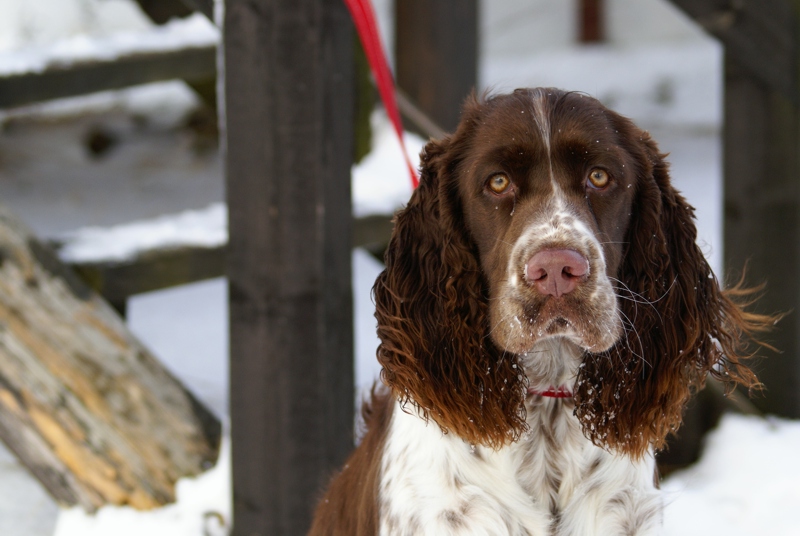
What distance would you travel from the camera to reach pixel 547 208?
2.19 meters

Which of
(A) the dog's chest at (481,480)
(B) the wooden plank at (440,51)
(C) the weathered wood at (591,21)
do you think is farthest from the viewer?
(C) the weathered wood at (591,21)

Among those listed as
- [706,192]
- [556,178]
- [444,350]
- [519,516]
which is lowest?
[706,192]

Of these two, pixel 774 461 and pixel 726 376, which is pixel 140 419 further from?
pixel 774 461

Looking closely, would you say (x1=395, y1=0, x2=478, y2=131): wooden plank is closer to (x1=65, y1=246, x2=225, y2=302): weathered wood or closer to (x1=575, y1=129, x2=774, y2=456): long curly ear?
(x1=65, y1=246, x2=225, y2=302): weathered wood

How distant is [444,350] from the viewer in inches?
95.7

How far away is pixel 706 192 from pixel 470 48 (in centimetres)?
436

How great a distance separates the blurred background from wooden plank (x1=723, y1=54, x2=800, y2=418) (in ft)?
0.81

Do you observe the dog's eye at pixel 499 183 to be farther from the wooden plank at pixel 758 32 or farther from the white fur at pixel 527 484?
the wooden plank at pixel 758 32

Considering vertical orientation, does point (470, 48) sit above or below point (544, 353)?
below

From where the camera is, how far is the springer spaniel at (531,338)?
88.2 inches

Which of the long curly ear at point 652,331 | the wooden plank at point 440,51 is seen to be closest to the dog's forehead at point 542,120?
the long curly ear at point 652,331

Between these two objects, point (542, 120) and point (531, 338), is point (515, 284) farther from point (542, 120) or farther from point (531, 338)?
point (542, 120)

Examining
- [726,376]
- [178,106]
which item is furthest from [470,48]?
[178,106]

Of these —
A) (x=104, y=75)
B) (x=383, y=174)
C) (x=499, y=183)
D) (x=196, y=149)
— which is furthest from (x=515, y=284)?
(x=196, y=149)
